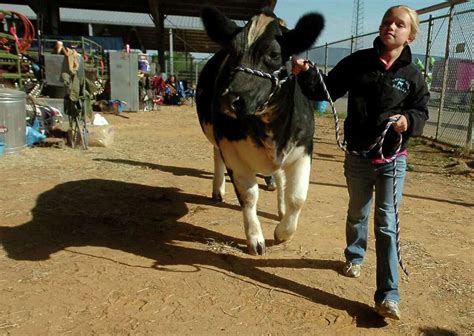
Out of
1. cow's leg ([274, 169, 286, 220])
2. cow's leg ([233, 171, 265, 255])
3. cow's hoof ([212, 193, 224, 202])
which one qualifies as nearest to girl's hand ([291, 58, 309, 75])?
cow's leg ([233, 171, 265, 255])

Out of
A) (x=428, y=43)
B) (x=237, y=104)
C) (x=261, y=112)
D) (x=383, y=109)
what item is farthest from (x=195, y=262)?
(x=428, y=43)

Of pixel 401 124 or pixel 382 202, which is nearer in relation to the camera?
pixel 401 124

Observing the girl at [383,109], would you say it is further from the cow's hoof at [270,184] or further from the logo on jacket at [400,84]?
the cow's hoof at [270,184]

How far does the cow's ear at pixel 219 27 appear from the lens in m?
3.20

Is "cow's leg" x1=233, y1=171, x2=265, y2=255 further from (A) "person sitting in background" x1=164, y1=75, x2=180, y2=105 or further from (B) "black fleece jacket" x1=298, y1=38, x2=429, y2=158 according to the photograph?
(A) "person sitting in background" x1=164, y1=75, x2=180, y2=105

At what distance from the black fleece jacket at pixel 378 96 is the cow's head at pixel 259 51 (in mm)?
238

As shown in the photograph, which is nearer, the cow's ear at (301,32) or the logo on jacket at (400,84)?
the logo on jacket at (400,84)

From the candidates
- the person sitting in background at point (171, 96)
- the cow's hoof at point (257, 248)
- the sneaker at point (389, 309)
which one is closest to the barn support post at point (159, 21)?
the person sitting in background at point (171, 96)

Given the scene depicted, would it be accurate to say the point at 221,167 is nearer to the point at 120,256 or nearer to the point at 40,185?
the point at 120,256

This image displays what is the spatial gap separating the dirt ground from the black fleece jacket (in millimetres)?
1118

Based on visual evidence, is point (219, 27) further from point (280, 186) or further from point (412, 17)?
point (280, 186)

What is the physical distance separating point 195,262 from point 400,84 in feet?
6.83

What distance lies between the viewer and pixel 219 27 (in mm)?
3209

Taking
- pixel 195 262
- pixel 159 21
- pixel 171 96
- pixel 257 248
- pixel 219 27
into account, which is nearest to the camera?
pixel 219 27
